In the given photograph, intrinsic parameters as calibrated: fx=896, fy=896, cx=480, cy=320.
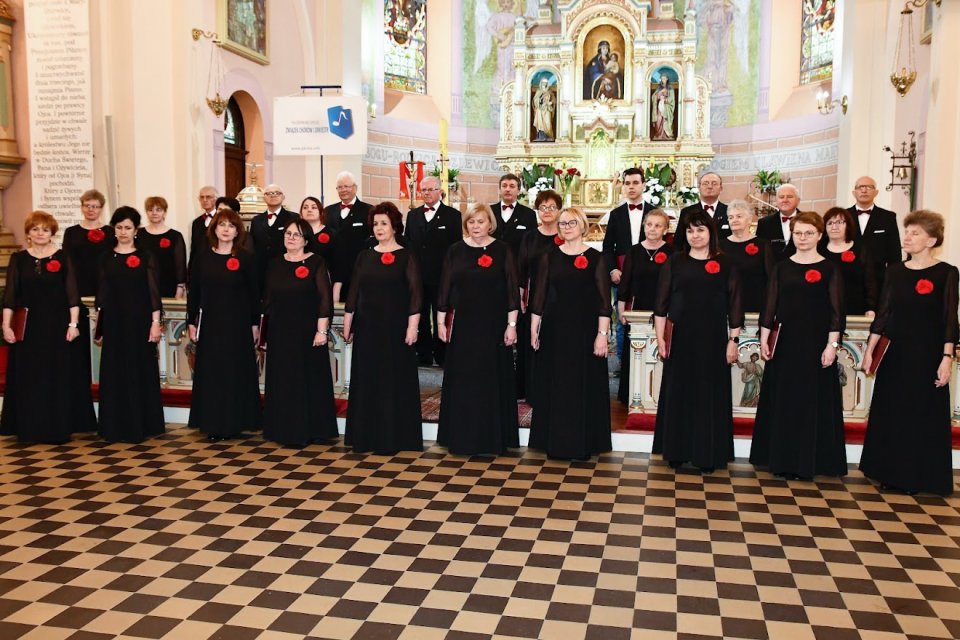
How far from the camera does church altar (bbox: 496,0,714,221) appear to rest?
1550cm

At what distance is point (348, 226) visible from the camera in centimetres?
774

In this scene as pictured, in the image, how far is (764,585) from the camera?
3.83 metres

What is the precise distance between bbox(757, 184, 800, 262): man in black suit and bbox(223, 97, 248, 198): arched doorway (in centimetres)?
689

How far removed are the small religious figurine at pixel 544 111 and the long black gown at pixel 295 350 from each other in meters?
10.7

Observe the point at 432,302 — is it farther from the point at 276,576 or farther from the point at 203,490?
the point at 276,576

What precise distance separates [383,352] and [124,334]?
1881 millimetres

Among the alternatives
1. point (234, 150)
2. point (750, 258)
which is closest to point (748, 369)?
point (750, 258)

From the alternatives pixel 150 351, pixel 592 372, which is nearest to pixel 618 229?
pixel 592 372

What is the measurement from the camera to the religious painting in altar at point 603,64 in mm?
15867

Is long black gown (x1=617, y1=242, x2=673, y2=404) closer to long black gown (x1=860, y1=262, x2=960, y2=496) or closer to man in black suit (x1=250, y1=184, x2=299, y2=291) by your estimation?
long black gown (x1=860, y1=262, x2=960, y2=496)

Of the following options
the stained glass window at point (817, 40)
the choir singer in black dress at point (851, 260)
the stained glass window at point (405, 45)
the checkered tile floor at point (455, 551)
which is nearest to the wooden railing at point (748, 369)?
the choir singer in black dress at point (851, 260)

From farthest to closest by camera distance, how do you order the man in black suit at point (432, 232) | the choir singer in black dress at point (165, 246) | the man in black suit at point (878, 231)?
1. the man in black suit at point (432, 232)
2. the choir singer in black dress at point (165, 246)
3. the man in black suit at point (878, 231)

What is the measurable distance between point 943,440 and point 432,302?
4.21 meters

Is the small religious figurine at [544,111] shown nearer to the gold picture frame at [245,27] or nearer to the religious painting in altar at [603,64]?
Result: the religious painting in altar at [603,64]
